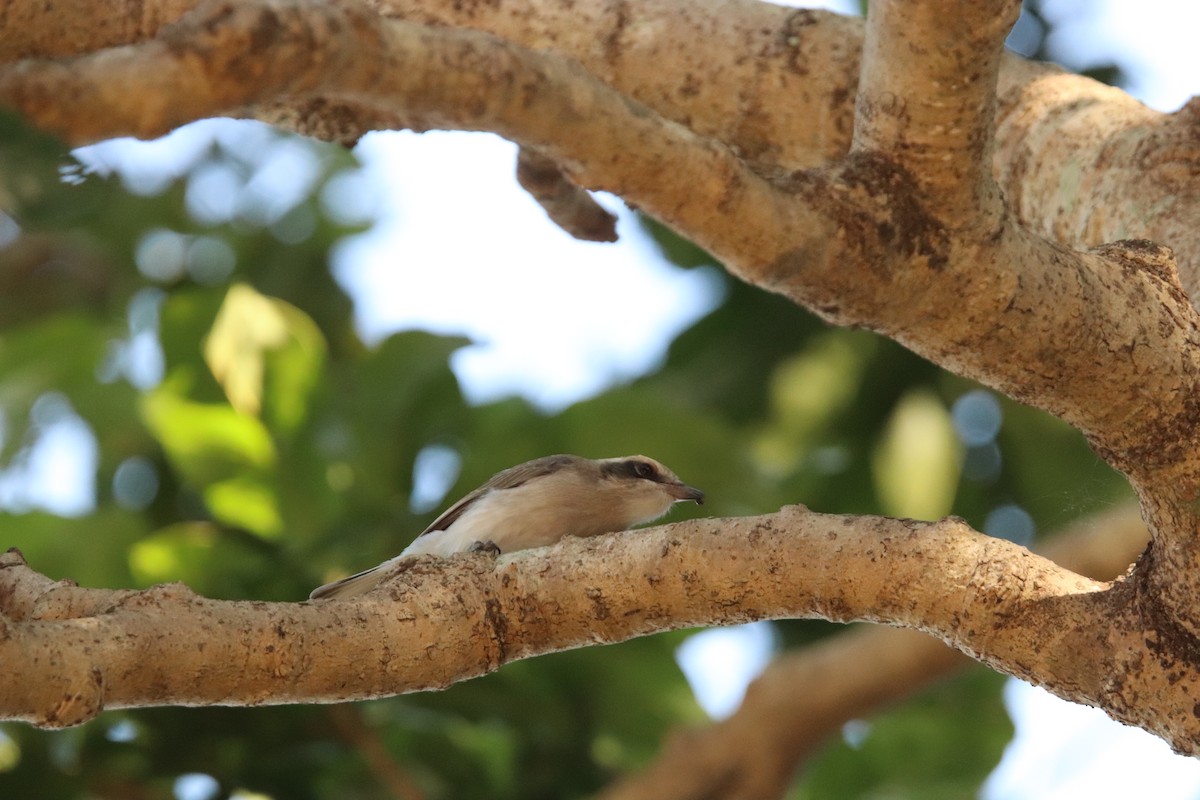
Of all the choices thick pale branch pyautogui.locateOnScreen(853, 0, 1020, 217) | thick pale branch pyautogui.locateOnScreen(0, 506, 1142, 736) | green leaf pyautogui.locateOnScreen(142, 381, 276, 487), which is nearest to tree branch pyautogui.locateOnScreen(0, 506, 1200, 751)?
thick pale branch pyautogui.locateOnScreen(0, 506, 1142, 736)

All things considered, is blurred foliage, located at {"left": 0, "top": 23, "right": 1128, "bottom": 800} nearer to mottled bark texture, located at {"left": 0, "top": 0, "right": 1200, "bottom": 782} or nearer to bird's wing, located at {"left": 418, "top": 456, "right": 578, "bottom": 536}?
bird's wing, located at {"left": 418, "top": 456, "right": 578, "bottom": 536}

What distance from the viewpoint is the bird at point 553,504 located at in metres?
3.98

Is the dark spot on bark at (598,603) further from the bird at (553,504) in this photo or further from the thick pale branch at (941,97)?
the bird at (553,504)

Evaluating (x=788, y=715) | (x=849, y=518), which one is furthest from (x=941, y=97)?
(x=788, y=715)

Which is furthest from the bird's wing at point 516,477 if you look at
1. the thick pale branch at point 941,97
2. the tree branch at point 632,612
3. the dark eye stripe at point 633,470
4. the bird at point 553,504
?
the thick pale branch at point 941,97

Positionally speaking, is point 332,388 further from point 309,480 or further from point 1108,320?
point 1108,320

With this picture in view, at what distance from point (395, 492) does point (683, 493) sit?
1276 millimetres

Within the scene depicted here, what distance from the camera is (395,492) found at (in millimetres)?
5141

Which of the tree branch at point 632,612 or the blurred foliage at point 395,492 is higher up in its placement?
the tree branch at point 632,612

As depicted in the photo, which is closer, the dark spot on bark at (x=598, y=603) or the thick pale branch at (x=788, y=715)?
the dark spot on bark at (x=598, y=603)

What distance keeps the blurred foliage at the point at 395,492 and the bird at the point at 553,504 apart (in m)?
0.60

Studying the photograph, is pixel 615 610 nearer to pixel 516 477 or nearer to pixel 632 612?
pixel 632 612

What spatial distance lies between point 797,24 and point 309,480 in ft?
8.30

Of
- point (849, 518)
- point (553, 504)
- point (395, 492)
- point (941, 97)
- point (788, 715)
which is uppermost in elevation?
point (941, 97)
